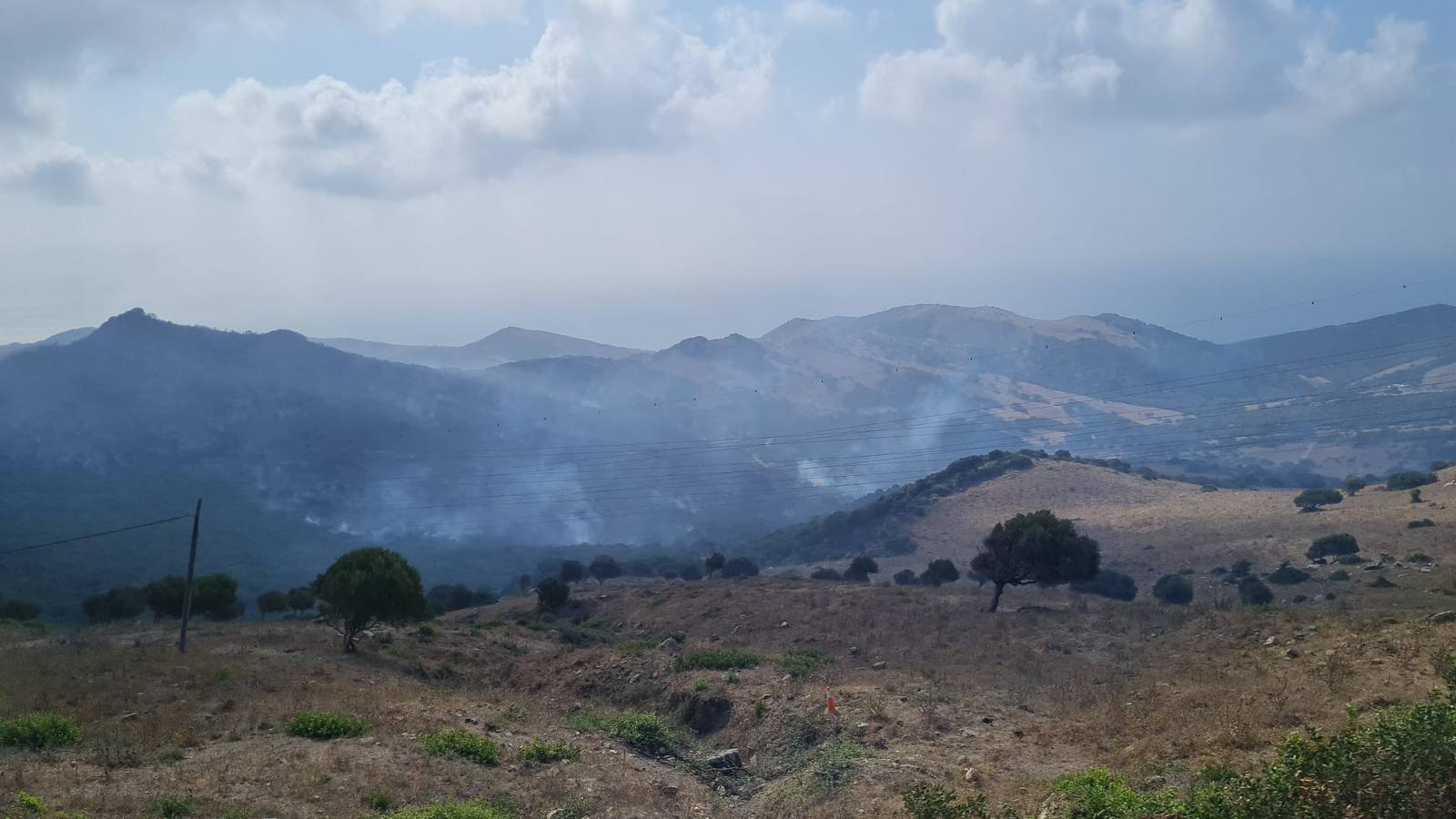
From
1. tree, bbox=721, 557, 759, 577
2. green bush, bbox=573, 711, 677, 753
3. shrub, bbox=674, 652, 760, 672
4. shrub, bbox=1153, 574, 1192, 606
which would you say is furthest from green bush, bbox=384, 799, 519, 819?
tree, bbox=721, 557, 759, 577

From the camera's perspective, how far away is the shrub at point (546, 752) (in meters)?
18.7

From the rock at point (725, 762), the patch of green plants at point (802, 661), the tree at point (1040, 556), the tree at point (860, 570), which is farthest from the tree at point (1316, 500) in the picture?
the rock at point (725, 762)

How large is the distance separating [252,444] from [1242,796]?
163 meters

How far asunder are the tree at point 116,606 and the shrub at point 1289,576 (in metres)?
62.3

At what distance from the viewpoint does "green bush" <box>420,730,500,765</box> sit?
59.4 feet

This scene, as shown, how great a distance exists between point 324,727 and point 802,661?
15.8 metres

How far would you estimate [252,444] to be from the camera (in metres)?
152

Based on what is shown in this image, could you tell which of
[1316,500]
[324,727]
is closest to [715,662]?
[324,727]

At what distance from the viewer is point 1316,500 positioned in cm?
7475

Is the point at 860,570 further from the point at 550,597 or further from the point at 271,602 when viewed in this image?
the point at 271,602

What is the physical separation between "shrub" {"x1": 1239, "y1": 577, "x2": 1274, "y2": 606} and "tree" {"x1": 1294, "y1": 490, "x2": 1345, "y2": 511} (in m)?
28.9

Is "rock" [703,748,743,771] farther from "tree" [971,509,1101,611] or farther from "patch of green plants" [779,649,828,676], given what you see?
"tree" [971,509,1101,611]

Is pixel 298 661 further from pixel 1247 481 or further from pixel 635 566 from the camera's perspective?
pixel 1247 481

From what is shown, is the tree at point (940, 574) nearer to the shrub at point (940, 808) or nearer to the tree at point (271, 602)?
the tree at point (271, 602)
